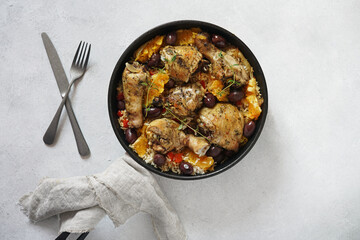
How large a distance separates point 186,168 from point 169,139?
318 millimetres

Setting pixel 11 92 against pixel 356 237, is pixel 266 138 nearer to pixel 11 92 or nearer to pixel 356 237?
pixel 356 237

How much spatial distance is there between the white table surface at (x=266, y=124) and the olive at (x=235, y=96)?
0.61 meters

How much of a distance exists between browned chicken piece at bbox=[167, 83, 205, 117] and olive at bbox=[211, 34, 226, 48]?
1.54 feet

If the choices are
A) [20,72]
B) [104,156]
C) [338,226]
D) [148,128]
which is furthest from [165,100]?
[338,226]

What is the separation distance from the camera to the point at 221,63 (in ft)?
9.32

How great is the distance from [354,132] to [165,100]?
2.21 metres

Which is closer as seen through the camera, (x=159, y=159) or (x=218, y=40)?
(x=159, y=159)

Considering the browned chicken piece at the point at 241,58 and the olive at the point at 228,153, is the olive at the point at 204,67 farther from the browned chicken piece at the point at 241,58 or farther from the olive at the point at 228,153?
the olive at the point at 228,153

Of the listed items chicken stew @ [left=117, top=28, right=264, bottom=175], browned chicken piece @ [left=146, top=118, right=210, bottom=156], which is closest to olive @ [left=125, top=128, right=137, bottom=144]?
chicken stew @ [left=117, top=28, right=264, bottom=175]

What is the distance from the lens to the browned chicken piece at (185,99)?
9.30 ft

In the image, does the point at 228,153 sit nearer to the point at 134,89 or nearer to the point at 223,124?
the point at 223,124

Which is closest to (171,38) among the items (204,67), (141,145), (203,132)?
(204,67)

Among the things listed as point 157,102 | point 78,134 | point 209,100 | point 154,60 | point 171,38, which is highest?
point 171,38

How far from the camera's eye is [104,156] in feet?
10.8
